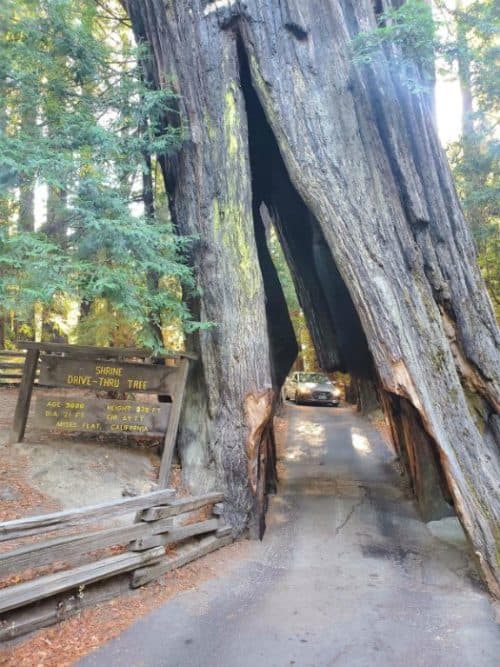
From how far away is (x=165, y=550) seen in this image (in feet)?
19.0

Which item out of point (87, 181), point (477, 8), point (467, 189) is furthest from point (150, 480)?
point (477, 8)

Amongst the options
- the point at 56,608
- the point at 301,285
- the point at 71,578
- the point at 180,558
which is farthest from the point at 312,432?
the point at 56,608

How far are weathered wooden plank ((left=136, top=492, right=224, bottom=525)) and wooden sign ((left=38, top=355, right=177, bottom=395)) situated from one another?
181 cm

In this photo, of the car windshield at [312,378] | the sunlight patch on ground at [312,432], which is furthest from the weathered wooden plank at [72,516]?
the car windshield at [312,378]

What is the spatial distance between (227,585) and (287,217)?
943cm

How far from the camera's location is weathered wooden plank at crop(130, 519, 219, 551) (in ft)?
17.6

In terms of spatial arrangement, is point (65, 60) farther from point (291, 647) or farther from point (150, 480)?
point (291, 647)

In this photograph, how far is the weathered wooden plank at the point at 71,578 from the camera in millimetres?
3889

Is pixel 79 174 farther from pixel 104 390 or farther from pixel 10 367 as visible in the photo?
pixel 10 367

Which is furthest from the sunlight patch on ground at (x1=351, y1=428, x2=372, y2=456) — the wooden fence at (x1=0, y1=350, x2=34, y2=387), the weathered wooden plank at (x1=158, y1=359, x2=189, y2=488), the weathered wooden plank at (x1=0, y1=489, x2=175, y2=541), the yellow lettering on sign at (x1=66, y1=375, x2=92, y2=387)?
the wooden fence at (x1=0, y1=350, x2=34, y2=387)

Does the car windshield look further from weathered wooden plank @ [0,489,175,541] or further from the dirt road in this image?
weathered wooden plank @ [0,489,175,541]

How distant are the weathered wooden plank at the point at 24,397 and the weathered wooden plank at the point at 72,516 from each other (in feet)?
10.5

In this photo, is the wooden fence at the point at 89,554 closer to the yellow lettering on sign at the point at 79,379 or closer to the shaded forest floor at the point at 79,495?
the shaded forest floor at the point at 79,495

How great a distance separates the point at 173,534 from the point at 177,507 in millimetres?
332
